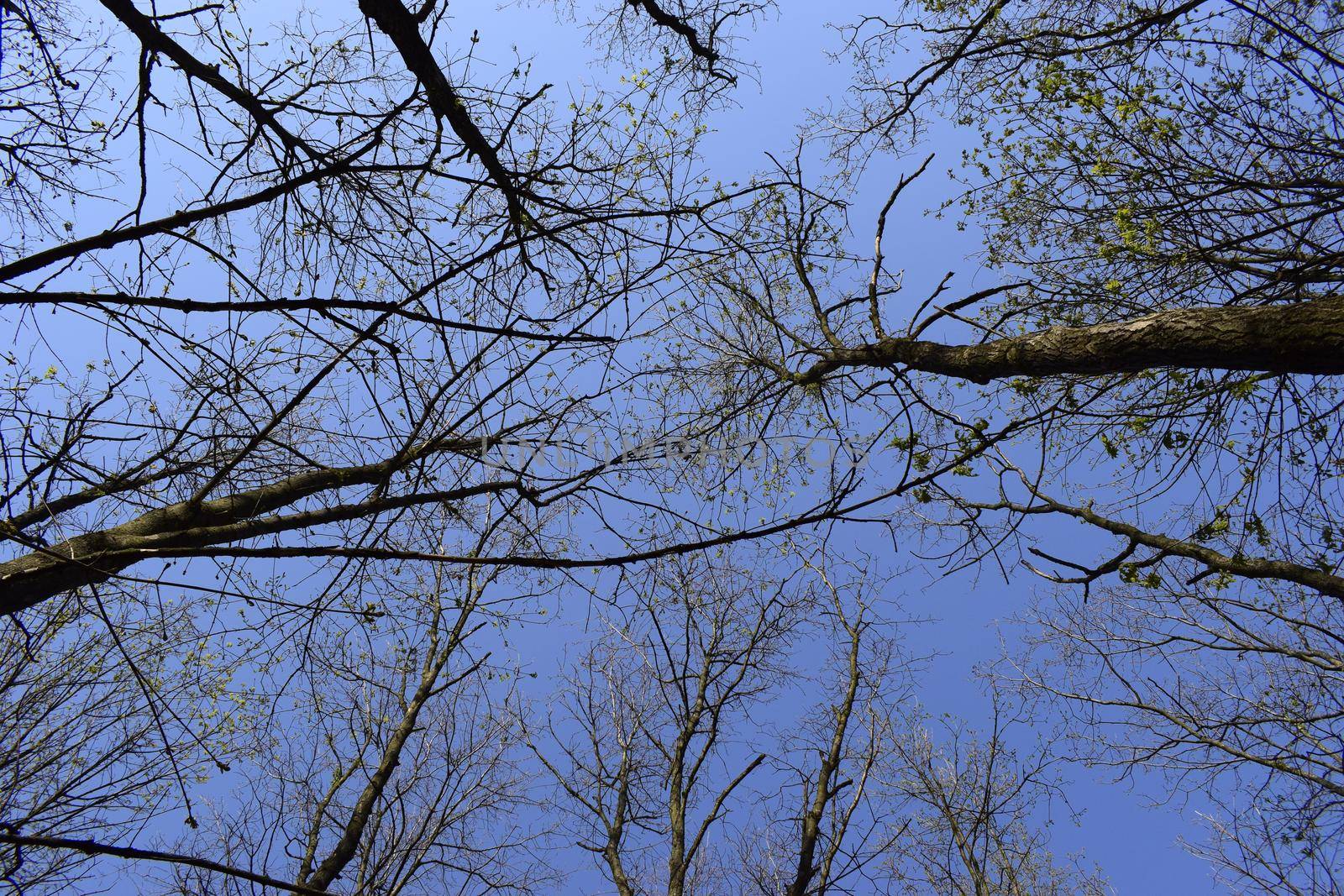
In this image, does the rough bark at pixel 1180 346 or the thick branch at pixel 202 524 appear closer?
the thick branch at pixel 202 524

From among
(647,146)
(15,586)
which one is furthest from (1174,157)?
(15,586)

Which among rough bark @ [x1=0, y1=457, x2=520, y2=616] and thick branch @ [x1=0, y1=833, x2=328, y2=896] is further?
rough bark @ [x1=0, y1=457, x2=520, y2=616]

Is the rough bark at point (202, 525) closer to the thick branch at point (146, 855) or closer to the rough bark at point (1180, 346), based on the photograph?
the thick branch at point (146, 855)

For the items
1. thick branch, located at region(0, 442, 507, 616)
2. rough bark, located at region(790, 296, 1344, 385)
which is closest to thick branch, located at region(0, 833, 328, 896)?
thick branch, located at region(0, 442, 507, 616)

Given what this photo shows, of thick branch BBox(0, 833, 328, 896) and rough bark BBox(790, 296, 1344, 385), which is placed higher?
rough bark BBox(790, 296, 1344, 385)

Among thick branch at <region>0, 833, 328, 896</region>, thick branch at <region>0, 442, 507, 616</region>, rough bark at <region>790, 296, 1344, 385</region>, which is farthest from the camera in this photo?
rough bark at <region>790, 296, 1344, 385</region>

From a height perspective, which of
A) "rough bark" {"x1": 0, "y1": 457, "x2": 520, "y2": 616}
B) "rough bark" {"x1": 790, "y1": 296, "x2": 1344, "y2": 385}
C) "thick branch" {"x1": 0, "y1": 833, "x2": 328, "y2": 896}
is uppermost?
"rough bark" {"x1": 790, "y1": 296, "x2": 1344, "y2": 385}

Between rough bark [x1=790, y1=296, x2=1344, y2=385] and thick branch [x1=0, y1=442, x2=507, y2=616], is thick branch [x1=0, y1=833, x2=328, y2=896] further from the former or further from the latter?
rough bark [x1=790, y1=296, x2=1344, y2=385]

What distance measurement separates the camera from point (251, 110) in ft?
9.80

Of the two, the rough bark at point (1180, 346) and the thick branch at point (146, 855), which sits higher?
the rough bark at point (1180, 346)

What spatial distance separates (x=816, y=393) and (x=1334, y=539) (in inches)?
117

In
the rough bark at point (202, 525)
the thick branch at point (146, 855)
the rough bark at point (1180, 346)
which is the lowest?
the thick branch at point (146, 855)

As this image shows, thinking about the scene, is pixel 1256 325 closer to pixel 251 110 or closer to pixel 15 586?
pixel 251 110

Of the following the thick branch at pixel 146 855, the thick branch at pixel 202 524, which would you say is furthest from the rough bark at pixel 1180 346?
the thick branch at pixel 146 855
